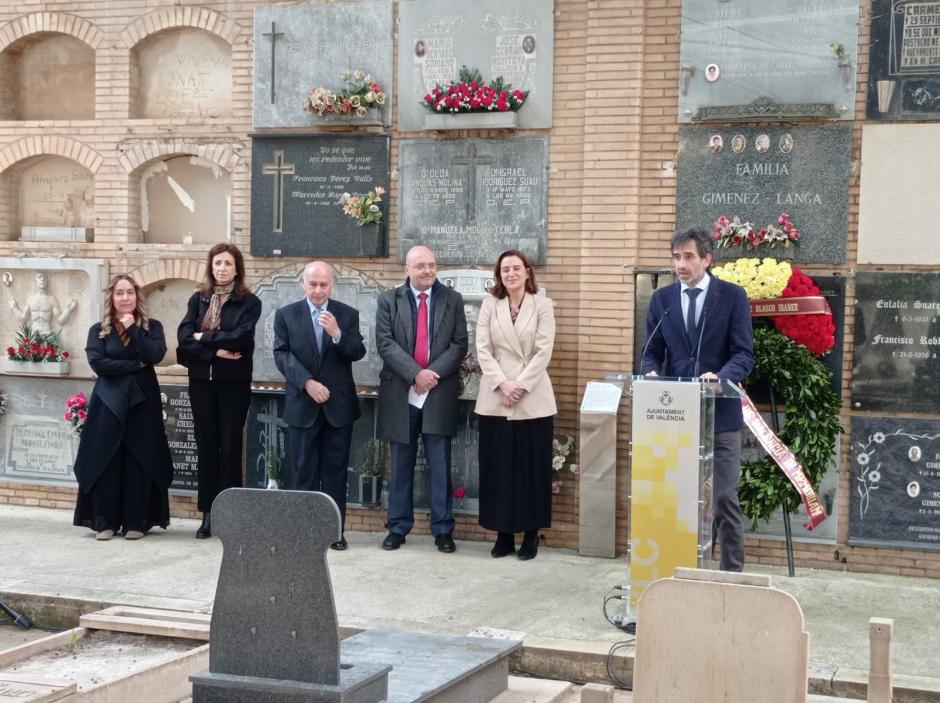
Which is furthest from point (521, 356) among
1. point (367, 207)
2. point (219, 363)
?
point (219, 363)

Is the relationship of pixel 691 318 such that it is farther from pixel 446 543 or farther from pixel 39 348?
pixel 39 348

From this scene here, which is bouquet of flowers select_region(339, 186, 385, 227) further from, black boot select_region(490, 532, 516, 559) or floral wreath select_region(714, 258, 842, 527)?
floral wreath select_region(714, 258, 842, 527)

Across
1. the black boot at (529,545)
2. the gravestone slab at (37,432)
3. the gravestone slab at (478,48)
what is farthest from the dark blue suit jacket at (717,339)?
the gravestone slab at (37,432)

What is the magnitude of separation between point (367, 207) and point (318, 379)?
141 centimetres

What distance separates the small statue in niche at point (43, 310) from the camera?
31.1 ft

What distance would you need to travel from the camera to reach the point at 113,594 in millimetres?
6836

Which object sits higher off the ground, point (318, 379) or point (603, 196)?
point (603, 196)

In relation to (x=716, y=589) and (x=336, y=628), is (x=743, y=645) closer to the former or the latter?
(x=716, y=589)

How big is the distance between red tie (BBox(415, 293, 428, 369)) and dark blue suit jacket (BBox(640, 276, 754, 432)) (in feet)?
6.21

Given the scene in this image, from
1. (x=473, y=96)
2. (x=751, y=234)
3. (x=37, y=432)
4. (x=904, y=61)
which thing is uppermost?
(x=904, y=61)

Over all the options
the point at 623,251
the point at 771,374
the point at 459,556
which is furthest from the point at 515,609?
the point at 623,251

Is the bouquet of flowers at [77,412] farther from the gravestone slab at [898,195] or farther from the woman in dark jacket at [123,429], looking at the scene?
the gravestone slab at [898,195]

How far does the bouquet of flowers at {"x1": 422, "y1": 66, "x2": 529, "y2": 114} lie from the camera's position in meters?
8.31

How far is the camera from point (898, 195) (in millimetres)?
7523
